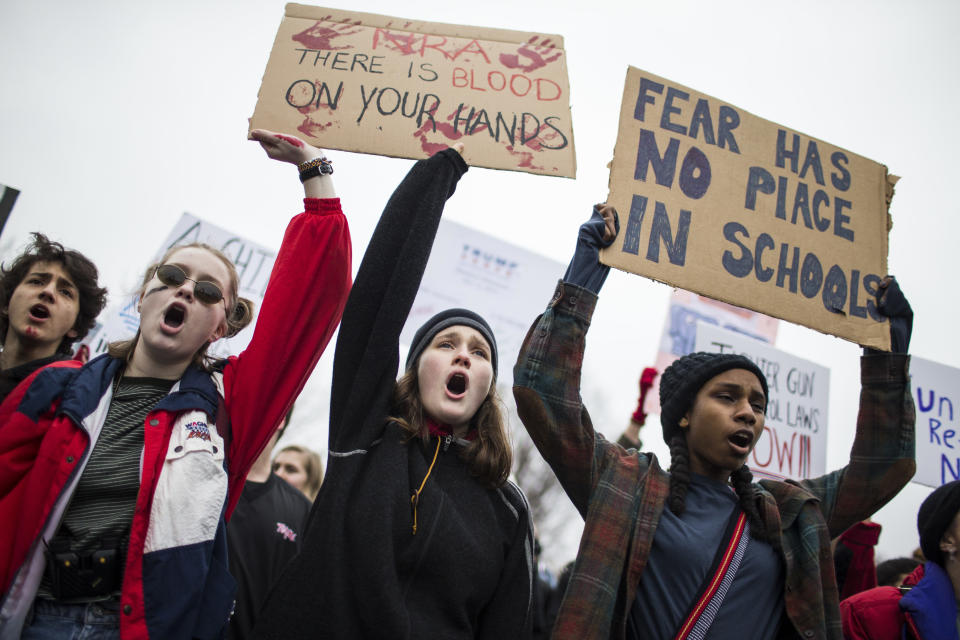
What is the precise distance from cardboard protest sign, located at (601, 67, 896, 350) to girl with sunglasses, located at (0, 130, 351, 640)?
1046 millimetres

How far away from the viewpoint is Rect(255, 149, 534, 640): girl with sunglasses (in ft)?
5.65

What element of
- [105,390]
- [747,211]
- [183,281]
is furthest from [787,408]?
[105,390]

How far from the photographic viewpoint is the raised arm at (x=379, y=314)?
6.46 ft

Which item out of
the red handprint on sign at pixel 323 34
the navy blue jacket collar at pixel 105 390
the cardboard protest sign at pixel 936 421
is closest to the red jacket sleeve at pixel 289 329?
the navy blue jacket collar at pixel 105 390

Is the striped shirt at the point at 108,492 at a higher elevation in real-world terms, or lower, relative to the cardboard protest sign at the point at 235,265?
lower

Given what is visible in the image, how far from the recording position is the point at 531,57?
2.76m

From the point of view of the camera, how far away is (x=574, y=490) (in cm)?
211

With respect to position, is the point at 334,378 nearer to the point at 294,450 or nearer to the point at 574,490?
the point at 574,490

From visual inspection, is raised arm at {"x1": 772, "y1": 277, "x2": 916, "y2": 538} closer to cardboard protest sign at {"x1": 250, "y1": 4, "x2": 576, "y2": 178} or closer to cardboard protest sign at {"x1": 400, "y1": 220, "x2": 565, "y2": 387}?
cardboard protest sign at {"x1": 250, "y1": 4, "x2": 576, "y2": 178}

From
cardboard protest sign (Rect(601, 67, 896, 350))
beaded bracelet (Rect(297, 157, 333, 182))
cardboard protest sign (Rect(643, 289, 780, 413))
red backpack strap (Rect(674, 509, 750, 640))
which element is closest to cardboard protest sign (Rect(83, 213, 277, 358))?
beaded bracelet (Rect(297, 157, 333, 182))

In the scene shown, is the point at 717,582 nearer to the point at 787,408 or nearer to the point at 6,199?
the point at 787,408

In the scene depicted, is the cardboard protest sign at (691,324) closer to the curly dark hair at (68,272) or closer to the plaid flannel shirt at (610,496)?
the plaid flannel shirt at (610,496)

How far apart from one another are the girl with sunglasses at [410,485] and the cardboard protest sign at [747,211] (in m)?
0.64

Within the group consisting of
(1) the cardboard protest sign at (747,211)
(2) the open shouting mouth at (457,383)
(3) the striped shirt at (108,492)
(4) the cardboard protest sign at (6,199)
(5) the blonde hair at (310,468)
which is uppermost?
(1) the cardboard protest sign at (747,211)
